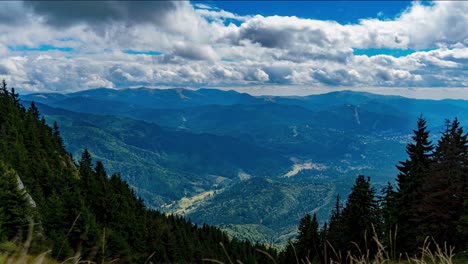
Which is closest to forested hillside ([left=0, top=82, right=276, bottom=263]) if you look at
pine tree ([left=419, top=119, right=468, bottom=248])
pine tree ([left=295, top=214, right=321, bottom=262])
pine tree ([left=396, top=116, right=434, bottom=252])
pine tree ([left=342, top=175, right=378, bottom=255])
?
pine tree ([left=295, top=214, right=321, bottom=262])

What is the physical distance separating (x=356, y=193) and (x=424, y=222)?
10.6m

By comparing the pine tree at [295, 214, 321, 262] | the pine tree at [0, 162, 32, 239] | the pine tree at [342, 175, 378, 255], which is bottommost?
the pine tree at [295, 214, 321, 262]

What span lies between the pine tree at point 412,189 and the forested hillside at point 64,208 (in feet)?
Result: 67.2

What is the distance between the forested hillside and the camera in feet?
95.4

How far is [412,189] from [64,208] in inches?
1386

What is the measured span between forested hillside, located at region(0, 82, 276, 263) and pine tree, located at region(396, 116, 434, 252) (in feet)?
67.2

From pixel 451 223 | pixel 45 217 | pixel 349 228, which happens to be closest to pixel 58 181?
pixel 45 217

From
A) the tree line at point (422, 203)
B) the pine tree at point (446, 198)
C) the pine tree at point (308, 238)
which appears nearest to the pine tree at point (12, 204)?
the tree line at point (422, 203)

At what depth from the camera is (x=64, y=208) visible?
3625 cm

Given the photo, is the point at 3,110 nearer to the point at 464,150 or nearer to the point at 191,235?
the point at 191,235

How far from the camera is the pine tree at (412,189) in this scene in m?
35.4

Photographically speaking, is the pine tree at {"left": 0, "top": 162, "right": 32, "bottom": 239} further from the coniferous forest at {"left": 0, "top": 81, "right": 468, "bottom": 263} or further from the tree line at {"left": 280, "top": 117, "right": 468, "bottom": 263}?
the tree line at {"left": 280, "top": 117, "right": 468, "bottom": 263}

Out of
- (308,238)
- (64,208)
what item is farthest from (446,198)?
(64,208)

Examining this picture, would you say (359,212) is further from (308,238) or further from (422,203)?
(308,238)
